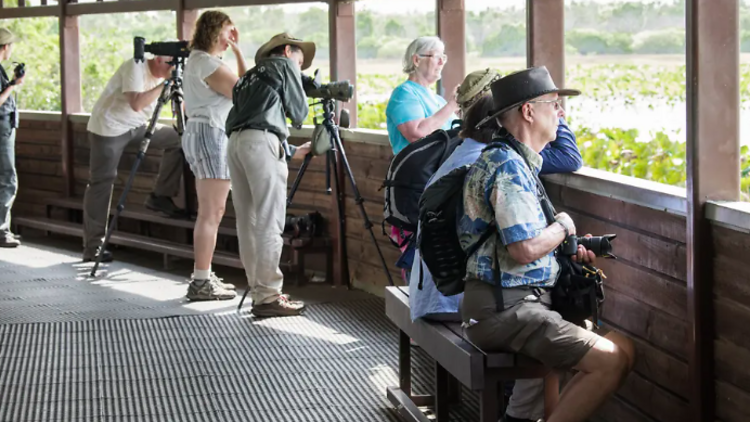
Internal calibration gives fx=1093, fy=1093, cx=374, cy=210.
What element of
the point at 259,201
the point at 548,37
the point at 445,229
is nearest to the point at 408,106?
the point at 548,37

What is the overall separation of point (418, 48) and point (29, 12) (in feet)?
17.4

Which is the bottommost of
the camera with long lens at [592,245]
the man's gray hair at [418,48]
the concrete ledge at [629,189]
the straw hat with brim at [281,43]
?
the camera with long lens at [592,245]

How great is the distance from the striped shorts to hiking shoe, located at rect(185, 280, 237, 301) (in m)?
0.66

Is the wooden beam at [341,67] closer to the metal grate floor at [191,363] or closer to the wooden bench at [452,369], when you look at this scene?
the metal grate floor at [191,363]

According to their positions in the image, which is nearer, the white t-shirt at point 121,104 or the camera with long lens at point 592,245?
the camera with long lens at point 592,245

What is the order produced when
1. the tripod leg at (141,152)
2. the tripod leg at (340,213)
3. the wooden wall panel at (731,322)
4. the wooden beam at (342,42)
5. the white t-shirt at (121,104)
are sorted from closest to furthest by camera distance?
the wooden wall panel at (731,322) < the tripod leg at (340,213) < the wooden beam at (342,42) < the tripod leg at (141,152) < the white t-shirt at (121,104)

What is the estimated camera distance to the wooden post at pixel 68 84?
8.88 m

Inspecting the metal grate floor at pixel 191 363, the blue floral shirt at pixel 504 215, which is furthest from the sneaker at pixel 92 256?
the blue floral shirt at pixel 504 215

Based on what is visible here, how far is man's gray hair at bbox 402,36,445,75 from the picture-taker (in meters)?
4.93

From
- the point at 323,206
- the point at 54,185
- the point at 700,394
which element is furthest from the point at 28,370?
the point at 54,185

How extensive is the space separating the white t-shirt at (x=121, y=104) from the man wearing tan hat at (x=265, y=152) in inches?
68.8

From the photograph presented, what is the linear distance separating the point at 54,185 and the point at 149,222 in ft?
4.99

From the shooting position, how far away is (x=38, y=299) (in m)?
6.43

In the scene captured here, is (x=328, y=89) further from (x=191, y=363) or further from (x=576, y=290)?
(x=576, y=290)
